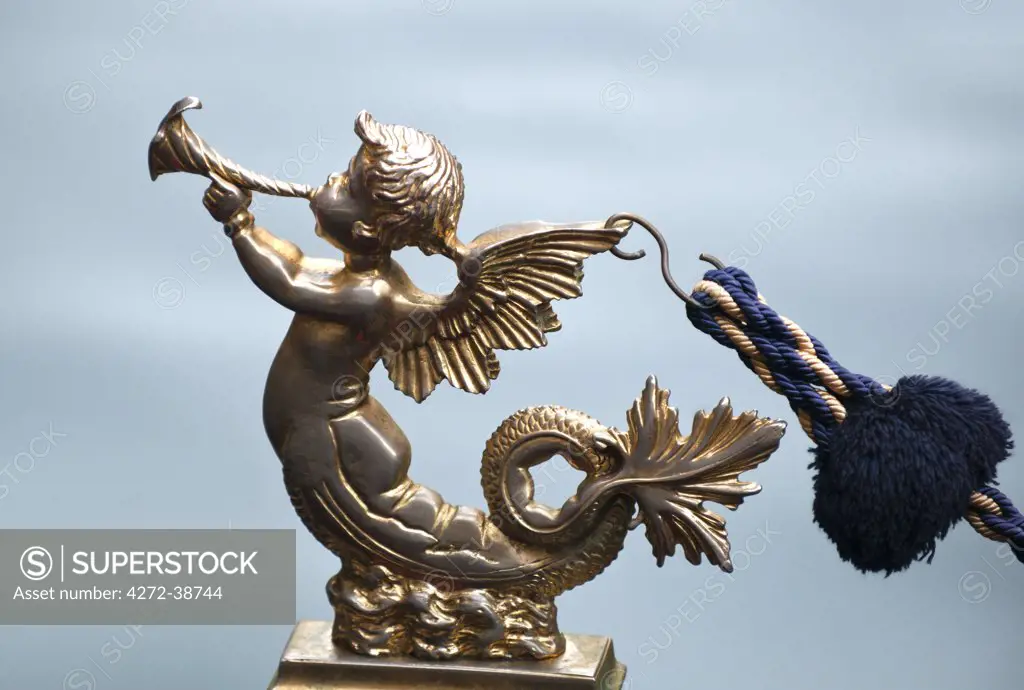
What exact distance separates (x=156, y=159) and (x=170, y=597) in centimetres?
74

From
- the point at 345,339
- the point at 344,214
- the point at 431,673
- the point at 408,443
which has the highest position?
the point at 344,214

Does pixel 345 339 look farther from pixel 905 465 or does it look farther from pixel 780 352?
pixel 905 465

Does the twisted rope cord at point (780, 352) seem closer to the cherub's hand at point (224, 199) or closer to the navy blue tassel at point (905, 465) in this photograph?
the navy blue tassel at point (905, 465)

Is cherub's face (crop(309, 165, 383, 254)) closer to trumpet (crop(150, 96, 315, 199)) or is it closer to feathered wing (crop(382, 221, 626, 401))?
trumpet (crop(150, 96, 315, 199))

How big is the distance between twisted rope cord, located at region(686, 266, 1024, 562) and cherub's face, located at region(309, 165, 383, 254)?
451mm

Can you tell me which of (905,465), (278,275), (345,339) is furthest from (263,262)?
(905,465)

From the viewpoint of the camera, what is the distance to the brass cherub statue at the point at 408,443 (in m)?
2.74

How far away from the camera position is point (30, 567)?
315cm

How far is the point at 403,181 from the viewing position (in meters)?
2.71

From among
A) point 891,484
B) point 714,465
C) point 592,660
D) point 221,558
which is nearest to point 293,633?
point 221,558

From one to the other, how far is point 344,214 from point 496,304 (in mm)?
241

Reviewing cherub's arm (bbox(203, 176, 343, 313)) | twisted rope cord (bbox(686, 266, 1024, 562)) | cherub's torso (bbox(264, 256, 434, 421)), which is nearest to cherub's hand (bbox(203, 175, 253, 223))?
cherub's arm (bbox(203, 176, 343, 313))

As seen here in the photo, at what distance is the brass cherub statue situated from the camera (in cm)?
274

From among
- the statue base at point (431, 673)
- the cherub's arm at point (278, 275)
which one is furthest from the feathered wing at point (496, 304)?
the statue base at point (431, 673)
